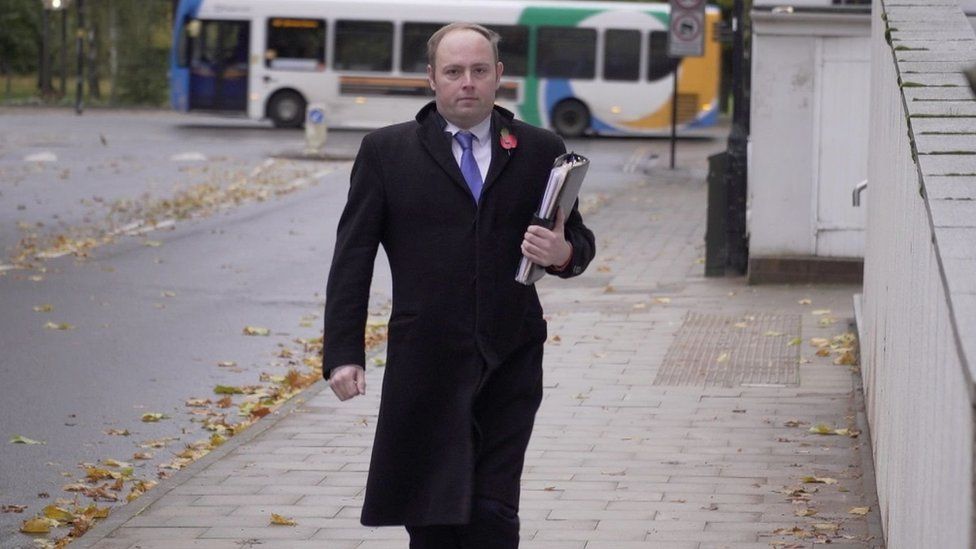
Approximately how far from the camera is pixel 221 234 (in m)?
18.3

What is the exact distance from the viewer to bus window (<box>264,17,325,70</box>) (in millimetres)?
39125

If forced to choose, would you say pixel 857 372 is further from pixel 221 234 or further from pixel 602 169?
pixel 602 169

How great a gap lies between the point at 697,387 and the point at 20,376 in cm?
374

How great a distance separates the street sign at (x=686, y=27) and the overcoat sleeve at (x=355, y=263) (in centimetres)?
2060

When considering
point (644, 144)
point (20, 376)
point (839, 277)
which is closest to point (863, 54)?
point (839, 277)

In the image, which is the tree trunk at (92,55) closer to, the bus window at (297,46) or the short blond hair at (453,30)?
the bus window at (297,46)

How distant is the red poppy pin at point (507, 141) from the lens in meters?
4.62

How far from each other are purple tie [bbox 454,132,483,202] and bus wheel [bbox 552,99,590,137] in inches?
1364

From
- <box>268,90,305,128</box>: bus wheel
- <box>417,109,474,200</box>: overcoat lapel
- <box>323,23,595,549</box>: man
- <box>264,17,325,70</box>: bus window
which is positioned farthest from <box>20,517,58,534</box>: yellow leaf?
<box>268,90,305,128</box>: bus wheel

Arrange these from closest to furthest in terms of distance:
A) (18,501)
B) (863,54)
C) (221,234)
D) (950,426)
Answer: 1. (950,426)
2. (18,501)
3. (863,54)
4. (221,234)

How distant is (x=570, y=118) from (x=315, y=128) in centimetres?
1062

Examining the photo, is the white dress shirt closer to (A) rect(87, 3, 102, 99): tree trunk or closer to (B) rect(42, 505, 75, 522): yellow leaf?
(B) rect(42, 505, 75, 522): yellow leaf

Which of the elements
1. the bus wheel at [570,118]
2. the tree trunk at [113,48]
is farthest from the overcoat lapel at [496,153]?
the tree trunk at [113,48]

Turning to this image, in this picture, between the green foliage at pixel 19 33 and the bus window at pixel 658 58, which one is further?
the green foliage at pixel 19 33
